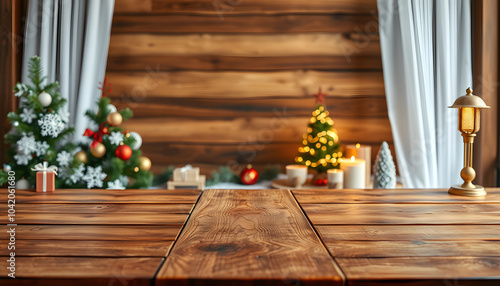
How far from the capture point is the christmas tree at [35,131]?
202cm

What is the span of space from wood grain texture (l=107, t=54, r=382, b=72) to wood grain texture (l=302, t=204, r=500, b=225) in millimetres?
1556

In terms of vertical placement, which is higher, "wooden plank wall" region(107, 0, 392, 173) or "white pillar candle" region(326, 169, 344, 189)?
"wooden plank wall" region(107, 0, 392, 173)

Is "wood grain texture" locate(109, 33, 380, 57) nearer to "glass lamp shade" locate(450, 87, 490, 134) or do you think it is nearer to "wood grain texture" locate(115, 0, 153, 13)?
"wood grain texture" locate(115, 0, 153, 13)

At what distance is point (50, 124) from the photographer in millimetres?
2041

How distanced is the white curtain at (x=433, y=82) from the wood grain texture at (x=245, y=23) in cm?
30

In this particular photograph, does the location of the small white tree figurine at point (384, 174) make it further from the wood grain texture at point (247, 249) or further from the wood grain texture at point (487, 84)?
the wood grain texture at point (247, 249)

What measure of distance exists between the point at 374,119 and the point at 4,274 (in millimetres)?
2260

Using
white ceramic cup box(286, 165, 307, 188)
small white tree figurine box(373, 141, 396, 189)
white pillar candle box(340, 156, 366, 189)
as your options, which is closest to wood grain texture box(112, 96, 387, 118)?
white ceramic cup box(286, 165, 307, 188)

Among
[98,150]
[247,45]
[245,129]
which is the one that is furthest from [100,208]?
[247,45]

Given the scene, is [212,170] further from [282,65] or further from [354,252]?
[354,252]

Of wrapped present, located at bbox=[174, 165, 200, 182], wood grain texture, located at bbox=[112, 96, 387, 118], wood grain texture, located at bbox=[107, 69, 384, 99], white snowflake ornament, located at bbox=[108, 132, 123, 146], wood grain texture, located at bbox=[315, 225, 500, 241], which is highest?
wood grain texture, located at bbox=[107, 69, 384, 99]

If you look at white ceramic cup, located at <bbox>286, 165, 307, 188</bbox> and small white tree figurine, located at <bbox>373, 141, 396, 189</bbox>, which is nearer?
small white tree figurine, located at <bbox>373, 141, 396, 189</bbox>

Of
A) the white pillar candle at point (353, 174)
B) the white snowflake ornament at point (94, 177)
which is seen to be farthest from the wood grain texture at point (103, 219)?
the white snowflake ornament at point (94, 177)

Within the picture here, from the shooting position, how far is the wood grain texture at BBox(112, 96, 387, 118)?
2.54 meters
